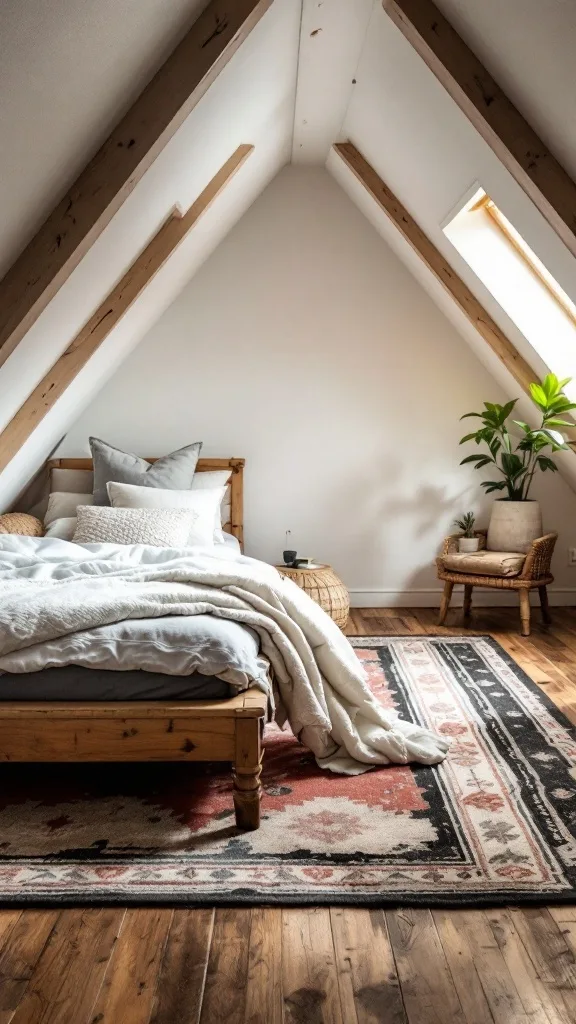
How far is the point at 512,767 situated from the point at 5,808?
5.01 ft

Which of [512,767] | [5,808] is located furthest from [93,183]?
[512,767]

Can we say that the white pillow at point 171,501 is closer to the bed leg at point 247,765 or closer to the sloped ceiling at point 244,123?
the sloped ceiling at point 244,123

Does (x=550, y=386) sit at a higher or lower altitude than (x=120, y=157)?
lower

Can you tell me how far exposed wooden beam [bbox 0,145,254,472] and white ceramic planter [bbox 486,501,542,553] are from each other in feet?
7.23

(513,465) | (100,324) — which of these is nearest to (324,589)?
(513,465)

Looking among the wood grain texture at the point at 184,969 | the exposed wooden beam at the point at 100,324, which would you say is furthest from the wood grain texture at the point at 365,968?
the exposed wooden beam at the point at 100,324

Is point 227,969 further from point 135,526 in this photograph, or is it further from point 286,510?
point 286,510

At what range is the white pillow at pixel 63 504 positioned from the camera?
4.47m

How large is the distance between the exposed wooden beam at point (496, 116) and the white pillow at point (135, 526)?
2.09 metres

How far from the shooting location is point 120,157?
248 cm

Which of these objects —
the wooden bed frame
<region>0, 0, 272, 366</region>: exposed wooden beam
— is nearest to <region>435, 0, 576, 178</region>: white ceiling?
<region>0, 0, 272, 366</region>: exposed wooden beam

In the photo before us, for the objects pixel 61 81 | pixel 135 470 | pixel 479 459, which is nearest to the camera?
pixel 61 81

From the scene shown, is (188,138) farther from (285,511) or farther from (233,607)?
(285,511)

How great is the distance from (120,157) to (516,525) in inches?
116
